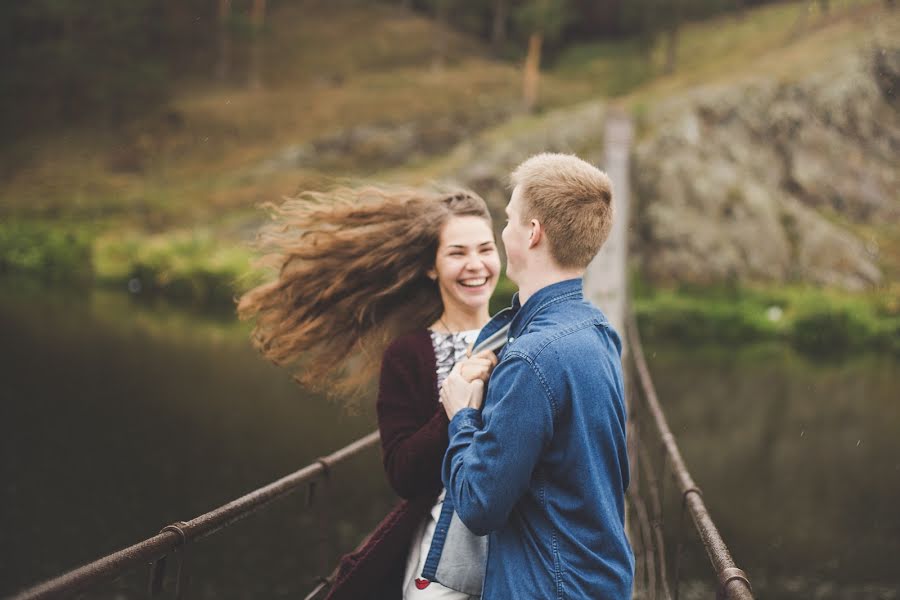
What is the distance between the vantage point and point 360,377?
2680mm

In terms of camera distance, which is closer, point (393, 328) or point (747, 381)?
point (393, 328)

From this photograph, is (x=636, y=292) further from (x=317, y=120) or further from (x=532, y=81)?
(x=317, y=120)

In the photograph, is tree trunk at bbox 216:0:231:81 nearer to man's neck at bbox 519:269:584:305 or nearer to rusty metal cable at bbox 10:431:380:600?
rusty metal cable at bbox 10:431:380:600

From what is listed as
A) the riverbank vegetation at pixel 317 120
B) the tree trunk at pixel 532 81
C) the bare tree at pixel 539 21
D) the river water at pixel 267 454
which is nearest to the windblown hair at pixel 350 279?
the river water at pixel 267 454

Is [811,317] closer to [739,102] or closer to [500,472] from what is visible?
[739,102]

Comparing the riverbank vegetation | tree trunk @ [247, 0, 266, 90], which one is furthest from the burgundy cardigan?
tree trunk @ [247, 0, 266, 90]

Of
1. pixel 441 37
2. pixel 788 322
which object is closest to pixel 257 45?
pixel 441 37

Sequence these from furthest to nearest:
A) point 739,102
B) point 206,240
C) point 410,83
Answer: point 410,83
point 739,102
point 206,240

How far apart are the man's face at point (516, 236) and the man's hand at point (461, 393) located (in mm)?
199

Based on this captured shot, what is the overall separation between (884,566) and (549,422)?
8485mm

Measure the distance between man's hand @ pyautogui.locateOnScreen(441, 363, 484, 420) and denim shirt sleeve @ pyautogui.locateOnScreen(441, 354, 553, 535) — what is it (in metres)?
0.13

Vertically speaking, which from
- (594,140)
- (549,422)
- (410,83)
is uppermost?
(410,83)

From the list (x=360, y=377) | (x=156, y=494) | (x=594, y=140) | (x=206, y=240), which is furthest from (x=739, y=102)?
(x=360, y=377)

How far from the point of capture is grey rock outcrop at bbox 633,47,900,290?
21.5m
